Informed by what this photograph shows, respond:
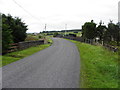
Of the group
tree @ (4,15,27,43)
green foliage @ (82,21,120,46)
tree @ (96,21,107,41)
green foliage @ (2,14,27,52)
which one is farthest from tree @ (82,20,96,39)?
tree @ (4,15,27,43)

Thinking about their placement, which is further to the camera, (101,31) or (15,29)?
(101,31)

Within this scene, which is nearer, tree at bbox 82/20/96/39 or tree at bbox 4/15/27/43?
tree at bbox 4/15/27/43

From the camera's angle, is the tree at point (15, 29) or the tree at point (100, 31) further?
the tree at point (100, 31)

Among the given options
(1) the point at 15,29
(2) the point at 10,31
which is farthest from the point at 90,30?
(2) the point at 10,31

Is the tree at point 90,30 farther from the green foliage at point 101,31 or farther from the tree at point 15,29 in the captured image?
the tree at point 15,29

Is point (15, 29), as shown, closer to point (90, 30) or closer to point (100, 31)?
point (90, 30)

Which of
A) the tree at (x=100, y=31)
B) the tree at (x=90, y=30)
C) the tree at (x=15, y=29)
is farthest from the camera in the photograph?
the tree at (x=100, y=31)

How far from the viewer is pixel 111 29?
50.1 m

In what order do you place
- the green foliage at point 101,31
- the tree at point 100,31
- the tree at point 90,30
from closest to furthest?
the tree at point 90,30 < the green foliage at point 101,31 < the tree at point 100,31

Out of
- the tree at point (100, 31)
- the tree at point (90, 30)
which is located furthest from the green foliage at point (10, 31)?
the tree at point (100, 31)

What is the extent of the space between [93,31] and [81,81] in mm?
41860

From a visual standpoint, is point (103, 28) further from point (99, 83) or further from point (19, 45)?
point (99, 83)

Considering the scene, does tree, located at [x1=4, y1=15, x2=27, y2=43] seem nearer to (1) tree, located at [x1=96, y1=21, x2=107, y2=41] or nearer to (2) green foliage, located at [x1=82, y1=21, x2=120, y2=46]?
(2) green foliage, located at [x1=82, y1=21, x2=120, y2=46]

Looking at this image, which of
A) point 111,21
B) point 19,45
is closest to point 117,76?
point 19,45
